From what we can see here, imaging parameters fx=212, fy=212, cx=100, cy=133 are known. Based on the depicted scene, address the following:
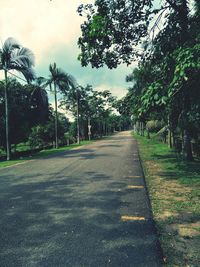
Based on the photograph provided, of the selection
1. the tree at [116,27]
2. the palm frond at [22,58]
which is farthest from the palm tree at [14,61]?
the tree at [116,27]

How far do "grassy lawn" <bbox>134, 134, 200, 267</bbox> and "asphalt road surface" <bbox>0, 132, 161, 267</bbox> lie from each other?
22 centimetres

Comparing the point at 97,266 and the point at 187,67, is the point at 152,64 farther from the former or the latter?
the point at 97,266

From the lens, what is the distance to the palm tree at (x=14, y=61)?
16234 millimetres

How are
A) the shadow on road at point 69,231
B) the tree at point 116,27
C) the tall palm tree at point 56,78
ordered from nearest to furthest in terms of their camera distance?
the shadow on road at point 69,231 → the tree at point 116,27 → the tall palm tree at point 56,78

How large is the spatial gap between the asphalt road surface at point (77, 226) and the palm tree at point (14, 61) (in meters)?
11.3

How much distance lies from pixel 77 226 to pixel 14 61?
15745 mm

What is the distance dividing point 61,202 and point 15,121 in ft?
49.9

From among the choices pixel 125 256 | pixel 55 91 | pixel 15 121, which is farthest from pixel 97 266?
pixel 55 91

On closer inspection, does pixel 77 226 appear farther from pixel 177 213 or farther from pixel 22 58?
pixel 22 58

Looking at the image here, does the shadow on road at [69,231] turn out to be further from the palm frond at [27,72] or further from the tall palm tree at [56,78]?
the tall palm tree at [56,78]

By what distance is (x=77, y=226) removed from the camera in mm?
4129

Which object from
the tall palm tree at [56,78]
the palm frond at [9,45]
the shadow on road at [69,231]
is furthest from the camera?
the tall palm tree at [56,78]

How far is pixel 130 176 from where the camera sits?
8.55m

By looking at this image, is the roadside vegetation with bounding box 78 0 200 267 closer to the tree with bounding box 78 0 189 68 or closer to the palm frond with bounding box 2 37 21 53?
the tree with bounding box 78 0 189 68
